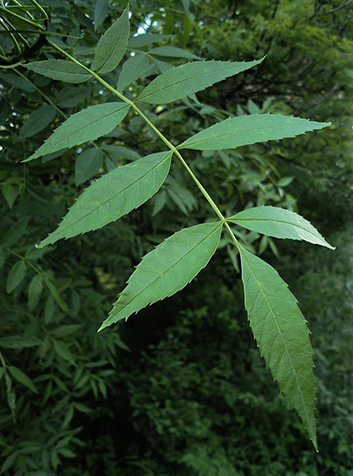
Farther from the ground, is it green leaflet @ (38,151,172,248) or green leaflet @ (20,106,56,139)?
green leaflet @ (20,106,56,139)

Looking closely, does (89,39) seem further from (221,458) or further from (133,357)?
(133,357)

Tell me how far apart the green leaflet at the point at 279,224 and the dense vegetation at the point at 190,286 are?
1.40 ft

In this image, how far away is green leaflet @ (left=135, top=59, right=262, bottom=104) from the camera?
0.46 m

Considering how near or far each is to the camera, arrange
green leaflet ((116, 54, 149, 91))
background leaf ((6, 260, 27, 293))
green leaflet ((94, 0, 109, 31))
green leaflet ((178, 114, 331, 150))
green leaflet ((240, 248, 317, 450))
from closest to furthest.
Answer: green leaflet ((240, 248, 317, 450)) < green leaflet ((178, 114, 331, 150)) < green leaflet ((116, 54, 149, 91)) < green leaflet ((94, 0, 109, 31)) < background leaf ((6, 260, 27, 293))

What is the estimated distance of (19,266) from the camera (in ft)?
3.10

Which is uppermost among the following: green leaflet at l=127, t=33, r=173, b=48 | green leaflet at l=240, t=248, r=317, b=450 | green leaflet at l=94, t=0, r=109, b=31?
green leaflet at l=94, t=0, r=109, b=31

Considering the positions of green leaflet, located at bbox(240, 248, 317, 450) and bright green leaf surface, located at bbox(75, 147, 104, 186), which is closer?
green leaflet, located at bbox(240, 248, 317, 450)

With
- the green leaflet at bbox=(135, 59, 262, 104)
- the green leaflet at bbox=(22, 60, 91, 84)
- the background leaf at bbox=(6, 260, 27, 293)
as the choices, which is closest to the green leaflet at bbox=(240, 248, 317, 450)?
the green leaflet at bbox=(135, 59, 262, 104)

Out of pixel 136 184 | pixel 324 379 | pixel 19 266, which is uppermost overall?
pixel 136 184

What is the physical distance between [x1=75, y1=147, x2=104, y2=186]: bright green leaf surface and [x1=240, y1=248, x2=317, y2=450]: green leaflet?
19.2 inches

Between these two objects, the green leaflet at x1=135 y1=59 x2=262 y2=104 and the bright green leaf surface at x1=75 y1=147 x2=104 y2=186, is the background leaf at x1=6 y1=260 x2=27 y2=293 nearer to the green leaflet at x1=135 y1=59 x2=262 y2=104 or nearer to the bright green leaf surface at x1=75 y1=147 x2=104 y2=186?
the bright green leaf surface at x1=75 y1=147 x2=104 y2=186

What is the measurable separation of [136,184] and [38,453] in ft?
4.57

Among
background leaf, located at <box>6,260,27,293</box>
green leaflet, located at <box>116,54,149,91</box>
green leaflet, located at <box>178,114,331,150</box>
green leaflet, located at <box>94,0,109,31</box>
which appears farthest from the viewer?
background leaf, located at <box>6,260,27,293</box>

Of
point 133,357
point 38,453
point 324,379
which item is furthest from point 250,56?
point 133,357
